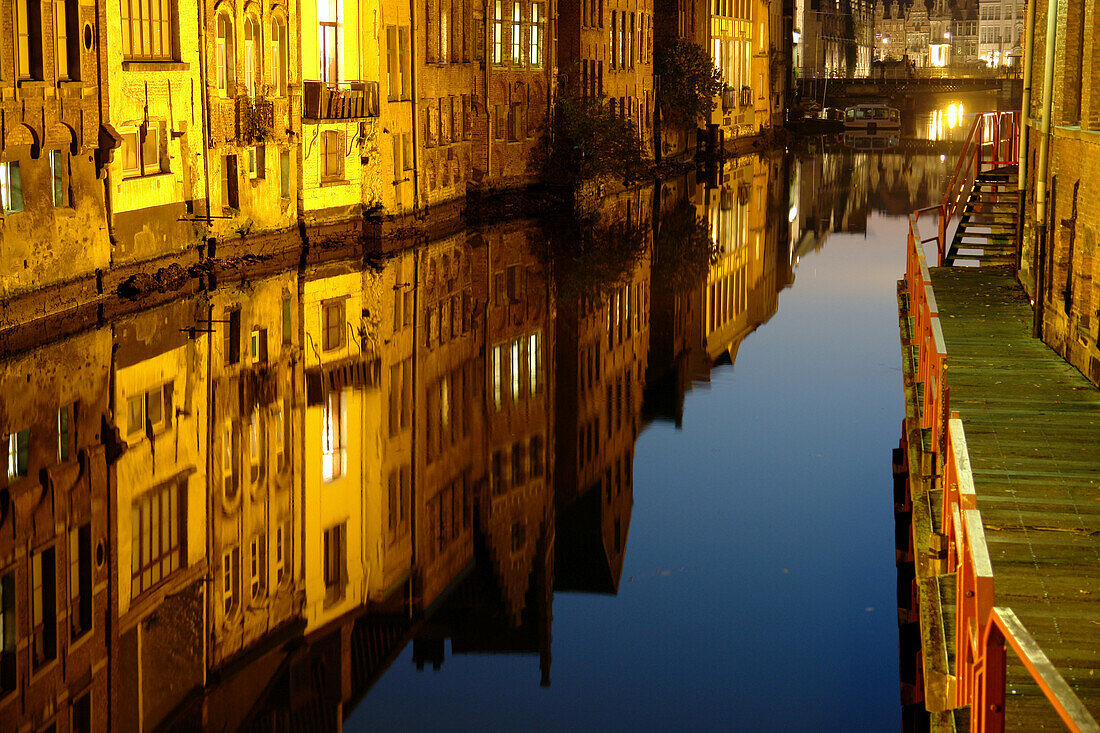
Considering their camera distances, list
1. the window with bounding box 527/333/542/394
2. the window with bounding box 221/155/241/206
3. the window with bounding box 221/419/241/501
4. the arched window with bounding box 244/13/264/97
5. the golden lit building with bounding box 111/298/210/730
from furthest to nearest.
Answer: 1. the arched window with bounding box 244/13/264/97
2. the window with bounding box 221/155/241/206
3. the window with bounding box 527/333/542/394
4. the window with bounding box 221/419/241/501
5. the golden lit building with bounding box 111/298/210/730

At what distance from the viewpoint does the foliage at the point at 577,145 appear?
5175 cm

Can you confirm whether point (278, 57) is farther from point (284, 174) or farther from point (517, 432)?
point (517, 432)

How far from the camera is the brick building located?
55.0 feet

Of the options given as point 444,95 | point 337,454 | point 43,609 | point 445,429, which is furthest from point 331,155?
point 43,609

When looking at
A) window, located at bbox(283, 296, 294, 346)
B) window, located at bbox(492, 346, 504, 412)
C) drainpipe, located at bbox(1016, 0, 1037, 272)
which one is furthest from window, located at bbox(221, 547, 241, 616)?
drainpipe, located at bbox(1016, 0, 1037, 272)

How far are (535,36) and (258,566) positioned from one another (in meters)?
40.3

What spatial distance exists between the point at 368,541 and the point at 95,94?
1586 cm

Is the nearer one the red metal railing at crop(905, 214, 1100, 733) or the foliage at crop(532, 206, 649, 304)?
the red metal railing at crop(905, 214, 1100, 733)

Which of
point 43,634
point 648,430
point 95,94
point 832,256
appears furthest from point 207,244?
point 43,634

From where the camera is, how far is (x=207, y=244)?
105 feet

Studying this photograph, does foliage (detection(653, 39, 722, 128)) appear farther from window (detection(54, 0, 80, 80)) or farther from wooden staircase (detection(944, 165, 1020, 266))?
window (detection(54, 0, 80, 80))

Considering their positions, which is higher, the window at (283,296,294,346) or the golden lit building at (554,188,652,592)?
the window at (283,296,294,346)

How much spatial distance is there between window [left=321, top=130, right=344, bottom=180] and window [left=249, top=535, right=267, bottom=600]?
2493cm

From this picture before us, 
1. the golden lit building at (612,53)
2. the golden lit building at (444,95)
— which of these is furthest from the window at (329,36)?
the golden lit building at (612,53)
